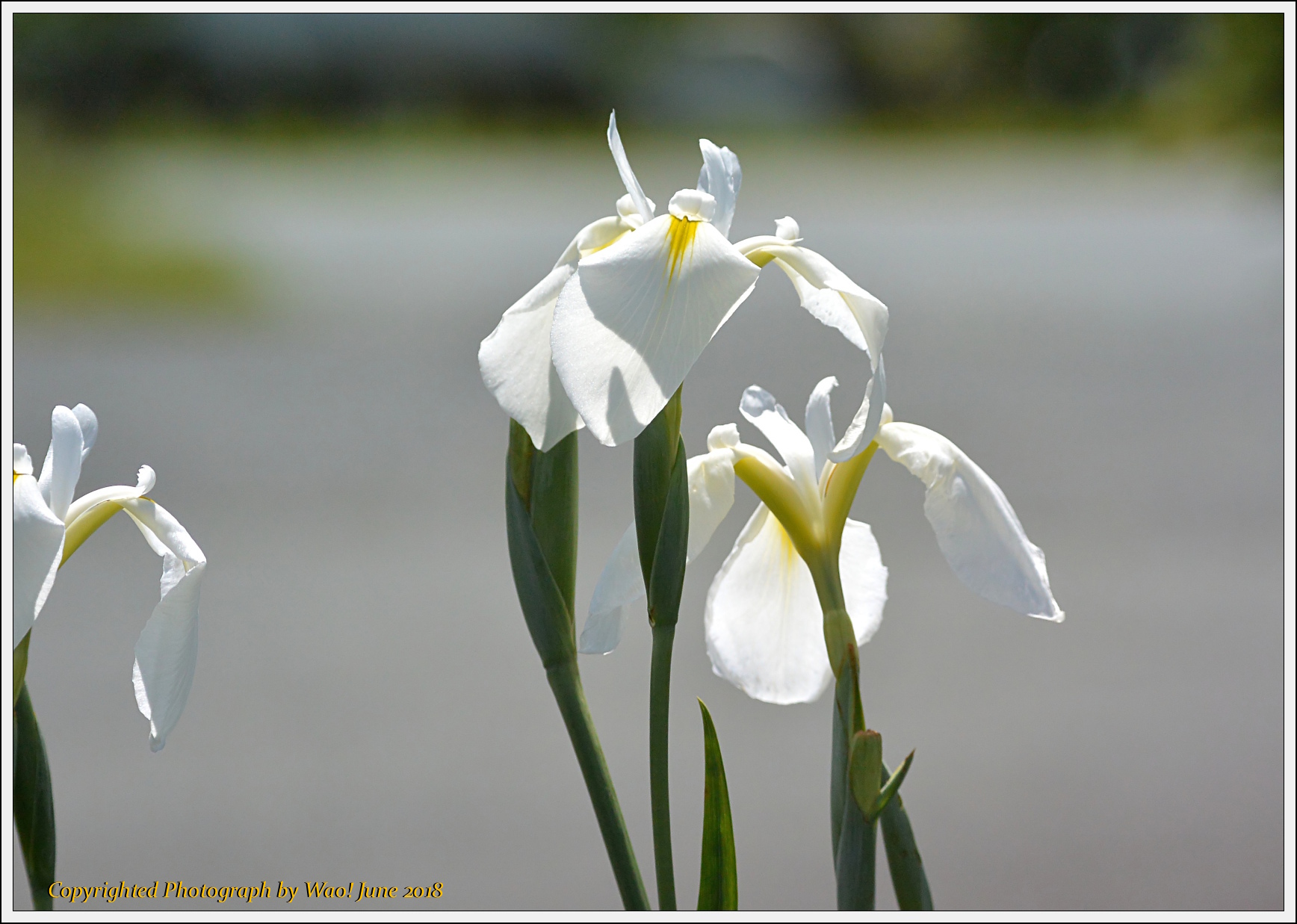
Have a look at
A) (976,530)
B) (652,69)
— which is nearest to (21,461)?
(976,530)

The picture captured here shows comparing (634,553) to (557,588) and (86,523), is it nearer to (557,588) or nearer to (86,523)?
(557,588)

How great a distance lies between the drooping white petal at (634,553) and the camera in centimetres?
26

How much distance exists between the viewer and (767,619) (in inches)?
12.0

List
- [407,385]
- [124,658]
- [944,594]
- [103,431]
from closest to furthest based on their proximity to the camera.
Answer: [124,658] < [944,594] < [103,431] < [407,385]

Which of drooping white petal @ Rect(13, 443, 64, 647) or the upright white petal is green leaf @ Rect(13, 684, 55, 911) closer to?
drooping white petal @ Rect(13, 443, 64, 647)

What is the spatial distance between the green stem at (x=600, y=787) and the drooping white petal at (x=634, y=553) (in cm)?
1

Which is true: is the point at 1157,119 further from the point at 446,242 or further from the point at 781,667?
the point at 781,667

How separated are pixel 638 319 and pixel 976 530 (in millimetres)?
104

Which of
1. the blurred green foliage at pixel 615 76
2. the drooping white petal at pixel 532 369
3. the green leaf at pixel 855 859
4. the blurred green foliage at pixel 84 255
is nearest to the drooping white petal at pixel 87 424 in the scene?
the drooping white petal at pixel 532 369

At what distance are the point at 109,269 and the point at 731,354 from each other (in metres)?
2.21

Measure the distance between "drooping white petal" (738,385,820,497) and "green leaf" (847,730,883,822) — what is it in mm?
66

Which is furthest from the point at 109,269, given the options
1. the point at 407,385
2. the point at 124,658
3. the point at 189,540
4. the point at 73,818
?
the point at 189,540

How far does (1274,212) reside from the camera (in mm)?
3000

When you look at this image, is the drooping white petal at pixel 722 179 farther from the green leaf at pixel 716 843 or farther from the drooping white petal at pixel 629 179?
the green leaf at pixel 716 843
